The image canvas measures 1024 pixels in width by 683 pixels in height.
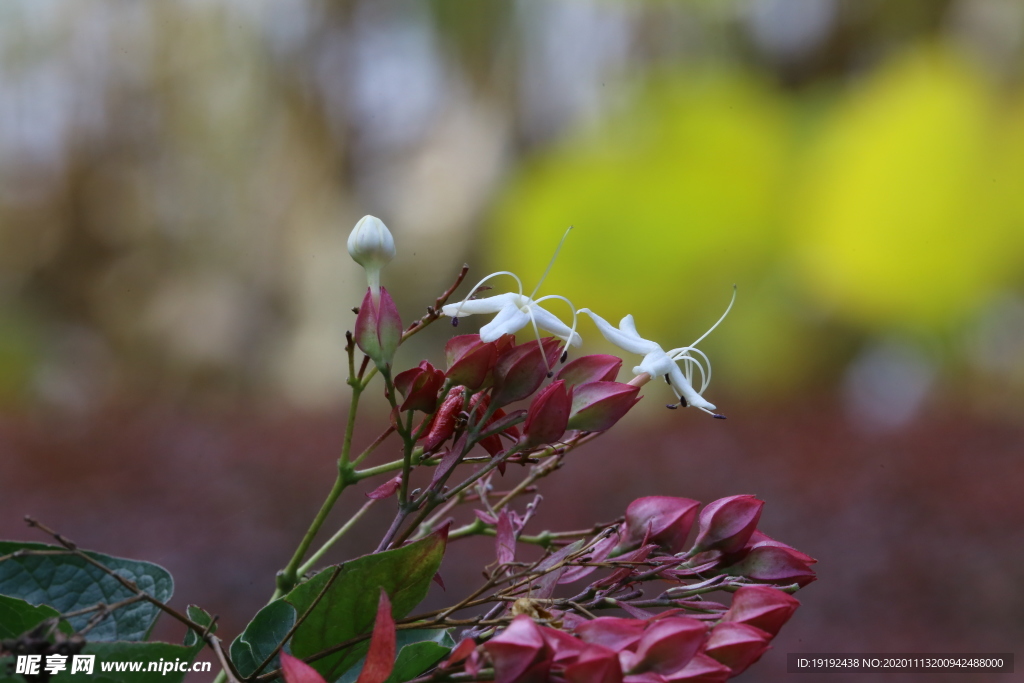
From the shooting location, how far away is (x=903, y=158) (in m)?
3.68

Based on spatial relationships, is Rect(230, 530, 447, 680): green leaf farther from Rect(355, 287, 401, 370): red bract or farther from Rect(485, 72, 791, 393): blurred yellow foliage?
Rect(485, 72, 791, 393): blurred yellow foliage

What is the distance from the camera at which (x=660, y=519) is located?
284 millimetres

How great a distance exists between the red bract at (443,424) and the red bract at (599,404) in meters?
0.04

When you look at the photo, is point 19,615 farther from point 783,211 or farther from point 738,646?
point 783,211

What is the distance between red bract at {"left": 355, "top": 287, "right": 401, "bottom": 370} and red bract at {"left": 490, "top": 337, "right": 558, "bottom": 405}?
0.04 m

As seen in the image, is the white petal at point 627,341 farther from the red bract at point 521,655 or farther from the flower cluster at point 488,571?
the red bract at point 521,655

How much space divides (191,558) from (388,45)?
262cm

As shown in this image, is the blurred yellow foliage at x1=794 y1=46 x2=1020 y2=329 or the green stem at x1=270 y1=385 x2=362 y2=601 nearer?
the green stem at x1=270 y1=385 x2=362 y2=601

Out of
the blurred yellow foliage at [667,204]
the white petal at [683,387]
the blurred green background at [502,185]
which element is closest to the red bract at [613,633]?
the white petal at [683,387]

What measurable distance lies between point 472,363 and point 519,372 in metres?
0.02

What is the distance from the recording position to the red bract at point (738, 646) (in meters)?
0.24

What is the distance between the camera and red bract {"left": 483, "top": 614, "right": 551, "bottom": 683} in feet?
0.69

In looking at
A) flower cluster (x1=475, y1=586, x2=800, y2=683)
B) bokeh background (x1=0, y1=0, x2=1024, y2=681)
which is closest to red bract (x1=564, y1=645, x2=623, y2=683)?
flower cluster (x1=475, y1=586, x2=800, y2=683)

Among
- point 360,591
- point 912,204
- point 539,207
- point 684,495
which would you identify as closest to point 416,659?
point 360,591
